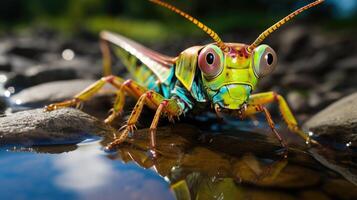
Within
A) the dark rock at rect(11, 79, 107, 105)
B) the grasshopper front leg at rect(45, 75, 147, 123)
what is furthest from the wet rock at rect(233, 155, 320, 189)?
the dark rock at rect(11, 79, 107, 105)

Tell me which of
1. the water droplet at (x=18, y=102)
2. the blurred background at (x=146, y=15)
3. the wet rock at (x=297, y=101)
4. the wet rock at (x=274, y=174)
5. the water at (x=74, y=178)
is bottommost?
the wet rock at (x=297, y=101)

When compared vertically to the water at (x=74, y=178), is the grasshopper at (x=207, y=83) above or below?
above

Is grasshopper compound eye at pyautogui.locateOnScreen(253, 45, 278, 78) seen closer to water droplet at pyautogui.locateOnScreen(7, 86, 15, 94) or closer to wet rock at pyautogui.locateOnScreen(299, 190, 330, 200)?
wet rock at pyautogui.locateOnScreen(299, 190, 330, 200)

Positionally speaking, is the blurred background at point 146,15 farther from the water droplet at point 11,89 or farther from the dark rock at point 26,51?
the water droplet at point 11,89

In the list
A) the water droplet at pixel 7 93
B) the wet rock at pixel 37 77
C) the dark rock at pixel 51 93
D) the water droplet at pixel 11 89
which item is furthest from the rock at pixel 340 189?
the wet rock at pixel 37 77

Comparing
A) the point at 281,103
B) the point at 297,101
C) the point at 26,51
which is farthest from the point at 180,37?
the point at 281,103

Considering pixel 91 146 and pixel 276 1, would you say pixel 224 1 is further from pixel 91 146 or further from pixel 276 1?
pixel 91 146

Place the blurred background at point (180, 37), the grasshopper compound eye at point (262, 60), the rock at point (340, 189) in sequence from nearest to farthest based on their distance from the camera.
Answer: the rock at point (340, 189), the grasshopper compound eye at point (262, 60), the blurred background at point (180, 37)
